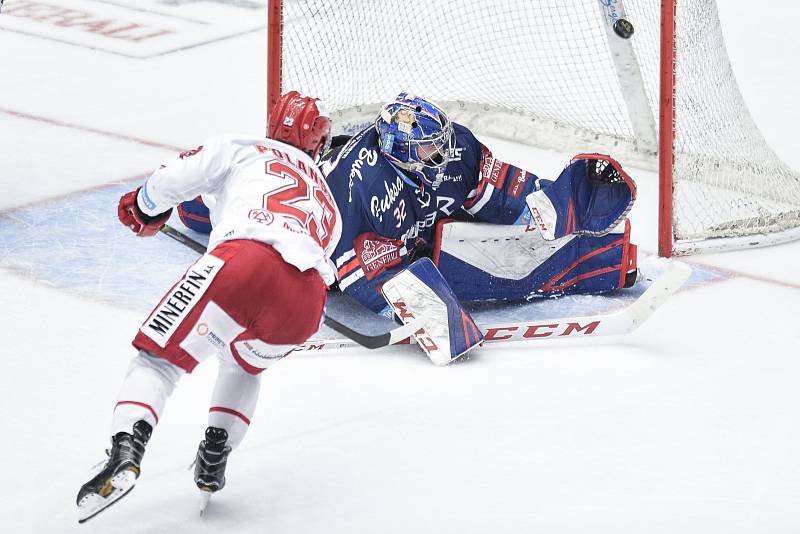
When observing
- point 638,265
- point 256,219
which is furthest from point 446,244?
point 256,219

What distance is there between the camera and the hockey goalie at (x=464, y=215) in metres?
3.86

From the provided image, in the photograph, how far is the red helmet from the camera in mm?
2920

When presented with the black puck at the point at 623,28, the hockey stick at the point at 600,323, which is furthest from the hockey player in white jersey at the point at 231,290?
the black puck at the point at 623,28

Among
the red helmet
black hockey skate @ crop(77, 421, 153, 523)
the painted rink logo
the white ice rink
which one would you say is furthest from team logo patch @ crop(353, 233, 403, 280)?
the painted rink logo

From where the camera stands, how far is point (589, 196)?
13.3 feet

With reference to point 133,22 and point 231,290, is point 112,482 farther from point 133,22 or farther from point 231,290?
point 133,22

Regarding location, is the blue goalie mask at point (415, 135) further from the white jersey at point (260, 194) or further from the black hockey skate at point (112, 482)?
the black hockey skate at point (112, 482)

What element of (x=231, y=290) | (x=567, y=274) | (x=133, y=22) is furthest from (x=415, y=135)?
(x=133, y=22)

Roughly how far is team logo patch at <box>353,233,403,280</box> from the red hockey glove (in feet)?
3.21

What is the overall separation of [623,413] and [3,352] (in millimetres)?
1588

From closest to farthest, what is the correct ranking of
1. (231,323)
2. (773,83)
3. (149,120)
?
(231,323), (149,120), (773,83)

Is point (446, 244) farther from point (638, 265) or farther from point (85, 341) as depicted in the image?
point (85, 341)

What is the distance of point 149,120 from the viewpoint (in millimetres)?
5789

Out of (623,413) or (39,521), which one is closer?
(39,521)
